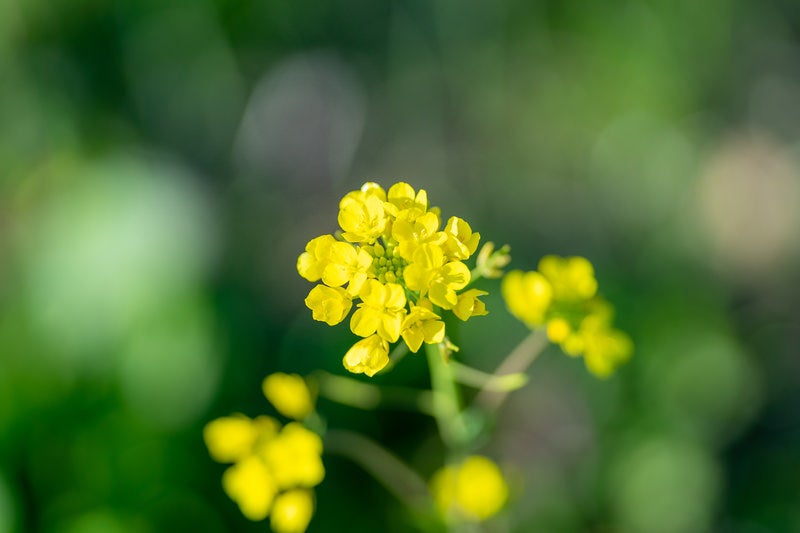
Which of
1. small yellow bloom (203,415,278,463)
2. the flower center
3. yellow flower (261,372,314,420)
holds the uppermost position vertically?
the flower center

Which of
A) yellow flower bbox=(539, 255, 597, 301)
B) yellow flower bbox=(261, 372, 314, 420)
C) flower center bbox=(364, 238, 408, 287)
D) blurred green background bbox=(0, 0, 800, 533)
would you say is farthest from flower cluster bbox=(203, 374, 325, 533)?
blurred green background bbox=(0, 0, 800, 533)

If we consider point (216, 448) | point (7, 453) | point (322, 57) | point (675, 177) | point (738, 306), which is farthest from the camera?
point (322, 57)

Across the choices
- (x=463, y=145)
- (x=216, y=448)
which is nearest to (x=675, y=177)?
(x=463, y=145)

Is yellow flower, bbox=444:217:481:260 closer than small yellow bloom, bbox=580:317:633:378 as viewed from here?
Yes

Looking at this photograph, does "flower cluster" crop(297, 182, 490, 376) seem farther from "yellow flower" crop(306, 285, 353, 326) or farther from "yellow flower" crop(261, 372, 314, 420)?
"yellow flower" crop(261, 372, 314, 420)

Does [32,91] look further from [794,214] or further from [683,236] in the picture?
[794,214]

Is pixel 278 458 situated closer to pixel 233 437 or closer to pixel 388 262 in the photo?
pixel 233 437
